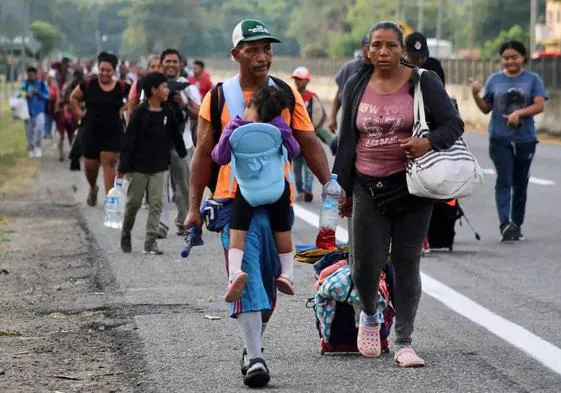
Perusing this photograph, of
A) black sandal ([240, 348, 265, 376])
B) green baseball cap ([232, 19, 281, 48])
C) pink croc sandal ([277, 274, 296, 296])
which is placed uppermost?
green baseball cap ([232, 19, 281, 48])

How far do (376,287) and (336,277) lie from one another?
359 millimetres

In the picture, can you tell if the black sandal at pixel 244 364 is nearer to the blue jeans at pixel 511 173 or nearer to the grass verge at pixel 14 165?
the blue jeans at pixel 511 173

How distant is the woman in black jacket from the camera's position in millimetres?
8258

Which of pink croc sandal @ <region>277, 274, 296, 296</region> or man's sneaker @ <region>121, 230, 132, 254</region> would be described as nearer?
pink croc sandal @ <region>277, 274, 296, 296</region>

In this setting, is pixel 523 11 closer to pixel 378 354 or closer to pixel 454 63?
pixel 454 63

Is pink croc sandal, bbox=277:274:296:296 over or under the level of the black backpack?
under

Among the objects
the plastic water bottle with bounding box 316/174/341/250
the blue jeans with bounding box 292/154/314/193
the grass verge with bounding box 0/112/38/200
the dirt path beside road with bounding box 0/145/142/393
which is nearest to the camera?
the plastic water bottle with bounding box 316/174/341/250

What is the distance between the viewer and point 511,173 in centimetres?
1556

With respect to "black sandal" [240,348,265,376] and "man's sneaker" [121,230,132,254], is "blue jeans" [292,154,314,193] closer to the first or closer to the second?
"man's sneaker" [121,230,132,254]

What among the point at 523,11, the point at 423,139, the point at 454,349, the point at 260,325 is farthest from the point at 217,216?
the point at 523,11

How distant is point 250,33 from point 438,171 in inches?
45.5

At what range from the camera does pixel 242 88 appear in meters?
8.06

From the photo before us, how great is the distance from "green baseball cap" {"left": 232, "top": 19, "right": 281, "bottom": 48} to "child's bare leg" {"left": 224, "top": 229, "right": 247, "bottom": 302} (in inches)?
36.8

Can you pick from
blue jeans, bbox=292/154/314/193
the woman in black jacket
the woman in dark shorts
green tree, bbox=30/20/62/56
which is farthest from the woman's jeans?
green tree, bbox=30/20/62/56
